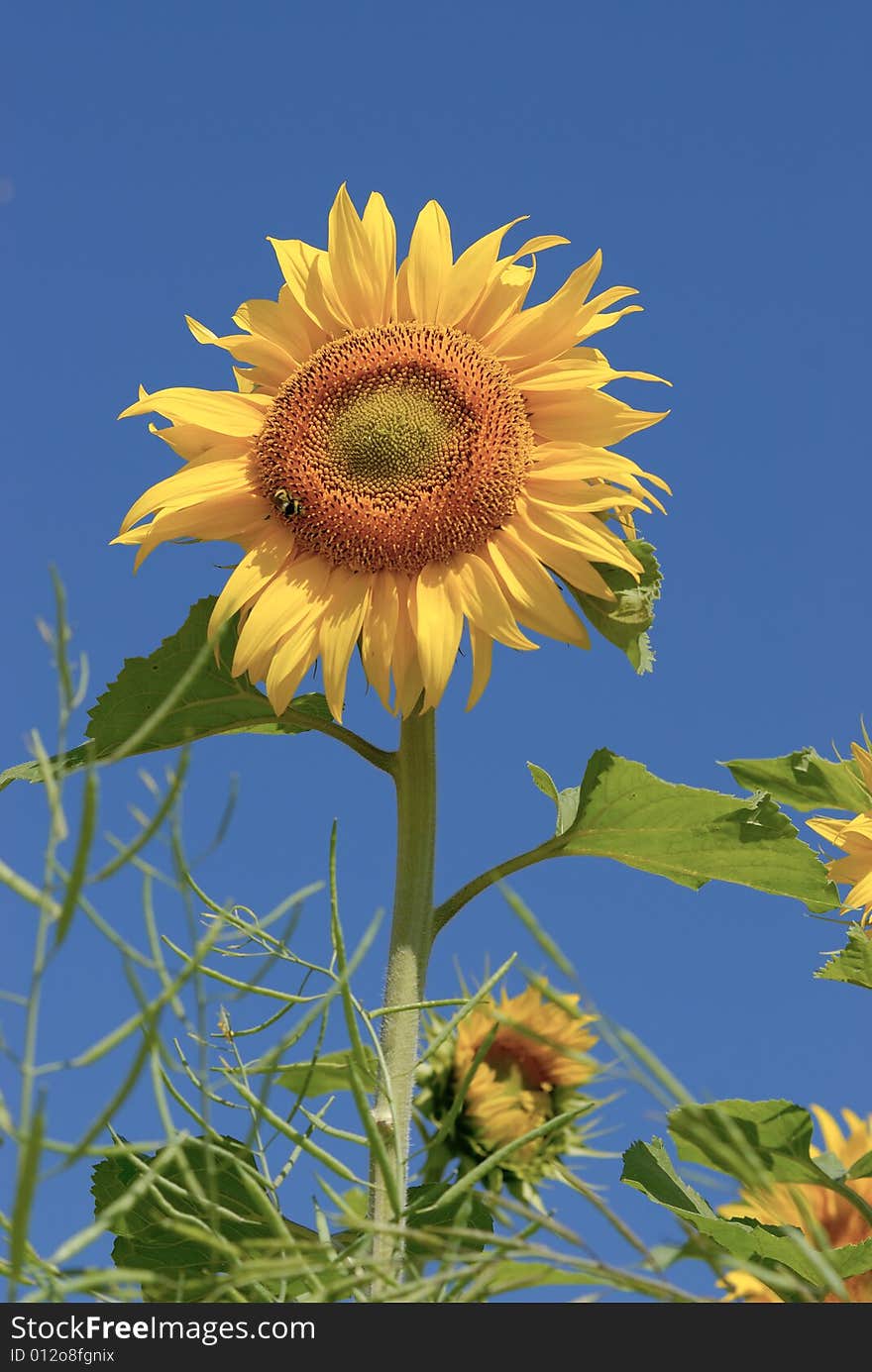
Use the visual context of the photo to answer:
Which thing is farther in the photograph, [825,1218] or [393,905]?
[825,1218]

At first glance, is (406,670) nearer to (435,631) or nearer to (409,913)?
(435,631)

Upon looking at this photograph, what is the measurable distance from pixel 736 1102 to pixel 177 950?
0.69 m

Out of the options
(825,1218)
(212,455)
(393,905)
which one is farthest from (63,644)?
(825,1218)

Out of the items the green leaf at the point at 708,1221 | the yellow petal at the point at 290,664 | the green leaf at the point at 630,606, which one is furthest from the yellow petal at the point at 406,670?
the green leaf at the point at 708,1221

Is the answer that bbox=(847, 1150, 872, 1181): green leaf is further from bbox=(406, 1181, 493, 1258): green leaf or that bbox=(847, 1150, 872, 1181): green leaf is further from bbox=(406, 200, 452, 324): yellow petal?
bbox=(406, 200, 452, 324): yellow petal

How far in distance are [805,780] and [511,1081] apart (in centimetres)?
65

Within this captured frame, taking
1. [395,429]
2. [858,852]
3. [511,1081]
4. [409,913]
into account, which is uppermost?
[395,429]

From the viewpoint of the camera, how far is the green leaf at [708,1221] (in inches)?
60.7

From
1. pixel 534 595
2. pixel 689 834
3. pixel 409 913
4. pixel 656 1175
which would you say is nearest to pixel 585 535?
pixel 534 595

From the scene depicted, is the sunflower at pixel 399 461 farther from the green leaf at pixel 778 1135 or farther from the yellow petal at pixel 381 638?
the green leaf at pixel 778 1135

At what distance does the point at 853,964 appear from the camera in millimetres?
1759

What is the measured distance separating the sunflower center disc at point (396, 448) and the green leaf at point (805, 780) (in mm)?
627
